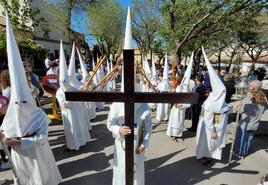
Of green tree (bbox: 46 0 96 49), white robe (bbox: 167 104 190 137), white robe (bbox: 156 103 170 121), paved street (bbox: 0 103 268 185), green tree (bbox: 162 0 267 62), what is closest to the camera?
paved street (bbox: 0 103 268 185)

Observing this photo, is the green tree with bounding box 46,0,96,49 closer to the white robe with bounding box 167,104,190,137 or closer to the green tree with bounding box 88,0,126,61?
the green tree with bounding box 88,0,126,61

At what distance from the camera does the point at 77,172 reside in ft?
16.1

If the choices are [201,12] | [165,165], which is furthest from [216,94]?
[201,12]

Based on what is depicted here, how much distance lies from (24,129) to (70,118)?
7.86 ft

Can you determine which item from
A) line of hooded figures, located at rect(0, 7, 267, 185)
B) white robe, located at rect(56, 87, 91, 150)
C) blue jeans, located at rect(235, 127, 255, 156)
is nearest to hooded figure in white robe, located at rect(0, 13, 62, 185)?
line of hooded figures, located at rect(0, 7, 267, 185)

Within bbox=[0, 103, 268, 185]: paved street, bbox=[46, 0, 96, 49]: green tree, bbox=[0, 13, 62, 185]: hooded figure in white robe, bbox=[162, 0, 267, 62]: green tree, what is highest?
bbox=[46, 0, 96, 49]: green tree

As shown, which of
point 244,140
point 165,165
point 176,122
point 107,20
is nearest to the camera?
point 165,165

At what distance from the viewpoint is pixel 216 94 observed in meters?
4.88

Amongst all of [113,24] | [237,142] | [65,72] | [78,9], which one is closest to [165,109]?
[237,142]

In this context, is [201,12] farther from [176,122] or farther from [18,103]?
[18,103]

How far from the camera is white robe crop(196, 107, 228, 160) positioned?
501 cm

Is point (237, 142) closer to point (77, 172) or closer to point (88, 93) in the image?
point (77, 172)

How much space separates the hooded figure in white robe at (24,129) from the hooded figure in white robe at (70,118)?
6.46 ft

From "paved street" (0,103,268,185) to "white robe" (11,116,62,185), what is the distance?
0.94 meters
